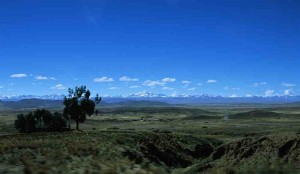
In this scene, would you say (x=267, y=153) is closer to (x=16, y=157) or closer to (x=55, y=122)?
(x=16, y=157)

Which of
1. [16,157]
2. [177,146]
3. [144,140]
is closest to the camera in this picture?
[16,157]

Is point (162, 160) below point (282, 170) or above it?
below

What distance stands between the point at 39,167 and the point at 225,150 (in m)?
20.8

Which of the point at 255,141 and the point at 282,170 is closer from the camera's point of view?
the point at 282,170

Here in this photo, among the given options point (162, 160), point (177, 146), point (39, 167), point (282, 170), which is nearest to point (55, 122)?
point (177, 146)

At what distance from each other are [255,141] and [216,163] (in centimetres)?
406

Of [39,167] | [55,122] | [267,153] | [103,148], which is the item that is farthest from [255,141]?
[55,122]

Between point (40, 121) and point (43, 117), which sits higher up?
point (43, 117)

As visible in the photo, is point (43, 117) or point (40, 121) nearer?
point (43, 117)

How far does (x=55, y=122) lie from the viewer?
104500mm

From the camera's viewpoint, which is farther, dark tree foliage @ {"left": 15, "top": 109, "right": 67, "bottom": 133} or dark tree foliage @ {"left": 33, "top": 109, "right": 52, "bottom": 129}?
dark tree foliage @ {"left": 33, "top": 109, "right": 52, "bottom": 129}

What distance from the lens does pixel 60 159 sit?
2945 centimetres

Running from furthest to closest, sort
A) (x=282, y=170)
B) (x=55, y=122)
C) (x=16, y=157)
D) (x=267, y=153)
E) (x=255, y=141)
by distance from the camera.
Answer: (x=55, y=122), (x=255, y=141), (x=267, y=153), (x=16, y=157), (x=282, y=170)

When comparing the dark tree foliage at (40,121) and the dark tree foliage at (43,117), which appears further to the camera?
the dark tree foliage at (43,117)
